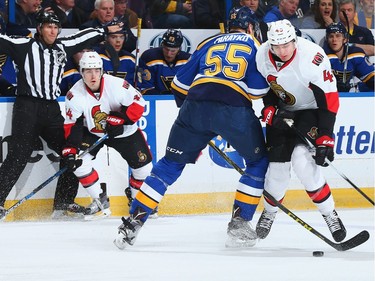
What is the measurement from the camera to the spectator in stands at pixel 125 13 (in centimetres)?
761

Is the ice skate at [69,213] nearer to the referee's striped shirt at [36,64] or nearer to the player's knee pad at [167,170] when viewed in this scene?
the referee's striped shirt at [36,64]

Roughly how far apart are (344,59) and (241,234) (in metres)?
2.96

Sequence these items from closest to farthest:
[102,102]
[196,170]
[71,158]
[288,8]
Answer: [71,158], [102,102], [196,170], [288,8]

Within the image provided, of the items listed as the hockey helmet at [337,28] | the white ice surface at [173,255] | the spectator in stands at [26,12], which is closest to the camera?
the white ice surface at [173,255]

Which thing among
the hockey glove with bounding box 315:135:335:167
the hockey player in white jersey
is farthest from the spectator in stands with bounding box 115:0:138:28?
the hockey glove with bounding box 315:135:335:167

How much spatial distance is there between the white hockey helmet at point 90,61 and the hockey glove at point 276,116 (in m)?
1.65

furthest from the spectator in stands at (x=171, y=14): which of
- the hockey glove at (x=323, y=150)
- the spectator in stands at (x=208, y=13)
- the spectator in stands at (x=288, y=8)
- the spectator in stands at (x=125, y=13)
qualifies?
the hockey glove at (x=323, y=150)

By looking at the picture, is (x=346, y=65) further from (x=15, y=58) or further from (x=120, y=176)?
(x=15, y=58)

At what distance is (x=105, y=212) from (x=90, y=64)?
986 millimetres

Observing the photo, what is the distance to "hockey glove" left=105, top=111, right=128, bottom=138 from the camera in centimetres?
662

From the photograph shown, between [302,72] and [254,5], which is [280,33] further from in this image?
[254,5]

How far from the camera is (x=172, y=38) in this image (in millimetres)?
7367

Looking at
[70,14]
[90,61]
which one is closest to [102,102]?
[90,61]

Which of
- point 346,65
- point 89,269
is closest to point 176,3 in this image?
point 346,65
